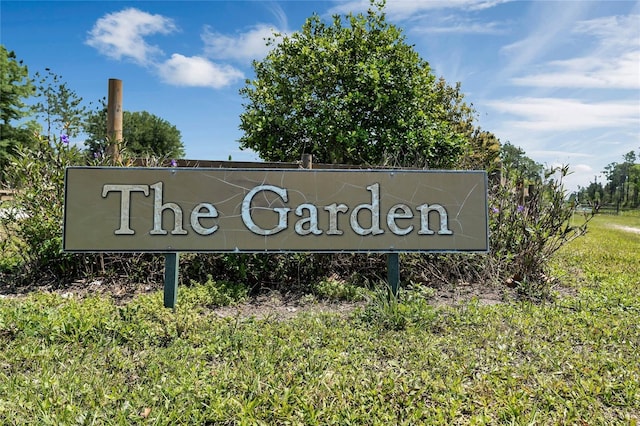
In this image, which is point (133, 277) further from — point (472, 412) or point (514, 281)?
point (514, 281)

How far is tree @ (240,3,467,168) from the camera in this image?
31.0ft

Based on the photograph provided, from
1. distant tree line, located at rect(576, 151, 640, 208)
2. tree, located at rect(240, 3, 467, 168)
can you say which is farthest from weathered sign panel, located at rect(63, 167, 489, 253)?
distant tree line, located at rect(576, 151, 640, 208)

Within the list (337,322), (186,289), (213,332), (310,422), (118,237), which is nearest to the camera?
(310,422)

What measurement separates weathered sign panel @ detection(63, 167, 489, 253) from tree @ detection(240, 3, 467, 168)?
16.5 ft

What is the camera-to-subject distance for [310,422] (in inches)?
82.4

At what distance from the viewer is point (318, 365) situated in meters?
2.63

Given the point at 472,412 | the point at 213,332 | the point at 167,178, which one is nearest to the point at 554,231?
the point at 472,412

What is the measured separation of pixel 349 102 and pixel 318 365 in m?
7.73

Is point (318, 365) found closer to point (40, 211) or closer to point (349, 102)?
point (40, 211)

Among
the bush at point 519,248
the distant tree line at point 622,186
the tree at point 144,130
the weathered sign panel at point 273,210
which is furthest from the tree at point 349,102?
the distant tree line at point 622,186

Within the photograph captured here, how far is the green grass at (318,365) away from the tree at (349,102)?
5950 mm

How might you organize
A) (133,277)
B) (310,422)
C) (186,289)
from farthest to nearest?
(133,277), (186,289), (310,422)

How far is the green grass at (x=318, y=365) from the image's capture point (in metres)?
2.18

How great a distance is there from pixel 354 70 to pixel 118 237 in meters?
7.29
